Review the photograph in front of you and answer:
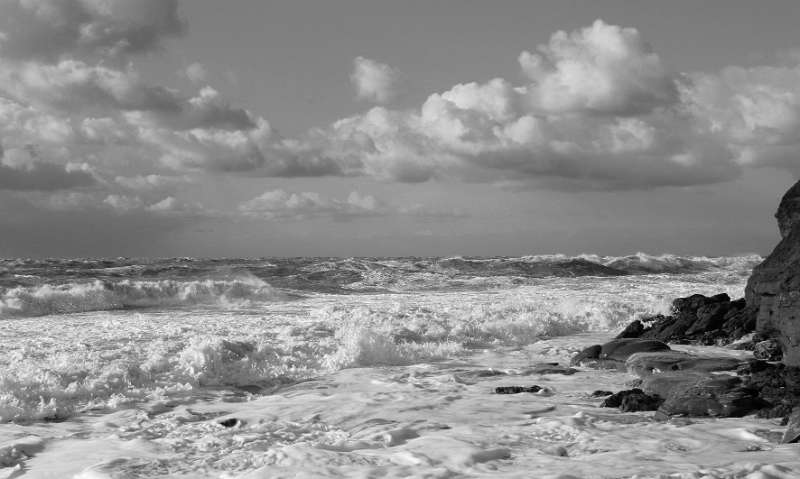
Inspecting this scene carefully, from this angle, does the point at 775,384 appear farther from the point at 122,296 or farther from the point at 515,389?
the point at 122,296

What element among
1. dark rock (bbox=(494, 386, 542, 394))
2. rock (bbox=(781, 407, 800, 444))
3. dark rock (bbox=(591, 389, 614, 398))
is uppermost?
rock (bbox=(781, 407, 800, 444))

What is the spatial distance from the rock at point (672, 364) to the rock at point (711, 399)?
175 cm

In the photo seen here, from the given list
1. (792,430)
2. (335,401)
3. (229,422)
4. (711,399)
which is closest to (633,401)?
(711,399)

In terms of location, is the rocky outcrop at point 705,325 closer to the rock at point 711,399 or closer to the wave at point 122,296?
the rock at point 711,399

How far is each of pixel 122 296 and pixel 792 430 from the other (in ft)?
74.4

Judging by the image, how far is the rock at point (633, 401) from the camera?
28.1 feet

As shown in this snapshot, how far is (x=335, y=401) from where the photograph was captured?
9.64 m

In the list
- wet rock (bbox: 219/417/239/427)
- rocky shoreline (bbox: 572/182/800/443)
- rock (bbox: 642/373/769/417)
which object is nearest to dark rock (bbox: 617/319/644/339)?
rocky shoreline (bbox: 572/182/800/443)

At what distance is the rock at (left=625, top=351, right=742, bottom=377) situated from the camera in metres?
10.8

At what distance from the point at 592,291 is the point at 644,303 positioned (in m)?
6.00

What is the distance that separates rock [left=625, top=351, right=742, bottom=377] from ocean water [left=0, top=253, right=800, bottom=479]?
32 cm

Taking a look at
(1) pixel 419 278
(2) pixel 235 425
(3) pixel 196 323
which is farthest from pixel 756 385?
(1) pixel 419 278

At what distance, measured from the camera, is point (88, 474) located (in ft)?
21.4

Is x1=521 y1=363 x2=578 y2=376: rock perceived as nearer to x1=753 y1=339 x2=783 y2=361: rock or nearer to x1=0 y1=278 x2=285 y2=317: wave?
x1=753 y1=339 x2=783 y2=361: rock
